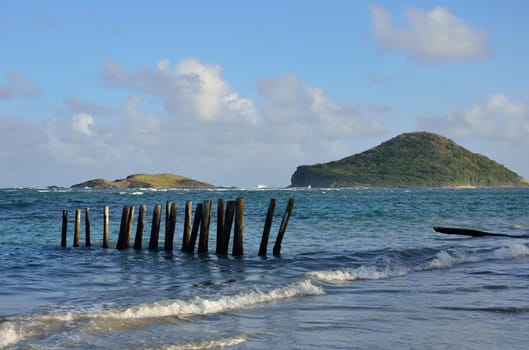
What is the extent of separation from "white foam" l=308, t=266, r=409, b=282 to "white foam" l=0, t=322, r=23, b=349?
27.9 ft

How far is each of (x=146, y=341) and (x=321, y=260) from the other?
12717 millimetres

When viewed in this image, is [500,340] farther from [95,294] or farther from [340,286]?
[95,294]

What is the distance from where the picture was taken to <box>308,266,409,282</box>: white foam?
680 inches

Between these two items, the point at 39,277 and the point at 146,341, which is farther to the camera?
the point at 39,277

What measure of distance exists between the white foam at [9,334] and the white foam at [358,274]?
27.9 ft

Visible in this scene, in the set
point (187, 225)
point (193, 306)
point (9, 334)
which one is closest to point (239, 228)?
point (187, 225)

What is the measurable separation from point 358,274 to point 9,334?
10034mm

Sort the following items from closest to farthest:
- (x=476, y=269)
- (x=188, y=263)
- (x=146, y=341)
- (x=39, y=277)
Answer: (x=146, y=341) < (x=39, y=277) < (x=476, y=269) < (x=188, y=263)

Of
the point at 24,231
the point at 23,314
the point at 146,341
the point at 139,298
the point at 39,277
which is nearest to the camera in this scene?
the point at 146,341

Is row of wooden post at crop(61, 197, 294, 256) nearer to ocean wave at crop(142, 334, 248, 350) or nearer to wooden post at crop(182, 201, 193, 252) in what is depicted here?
wooden post at crop(182, 201, 193, 252)

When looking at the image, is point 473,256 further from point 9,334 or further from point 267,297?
point 9,334

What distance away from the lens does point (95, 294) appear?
47.2 ft

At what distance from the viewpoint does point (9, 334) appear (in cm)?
995

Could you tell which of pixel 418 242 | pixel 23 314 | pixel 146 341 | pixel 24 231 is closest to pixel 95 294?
pixel 23 314
